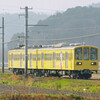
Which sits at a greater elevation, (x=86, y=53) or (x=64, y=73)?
(x=86, y=53)

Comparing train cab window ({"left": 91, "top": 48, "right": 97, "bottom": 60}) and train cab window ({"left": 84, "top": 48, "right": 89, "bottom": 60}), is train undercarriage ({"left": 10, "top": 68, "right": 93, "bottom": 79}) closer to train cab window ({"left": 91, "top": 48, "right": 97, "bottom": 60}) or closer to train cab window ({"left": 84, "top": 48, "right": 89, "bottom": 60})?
train cab window ({"left": 84, "top": 48, "right": 89, "bottom": 60})

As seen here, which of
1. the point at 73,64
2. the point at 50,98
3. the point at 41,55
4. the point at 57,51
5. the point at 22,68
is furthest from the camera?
the point at 22,68

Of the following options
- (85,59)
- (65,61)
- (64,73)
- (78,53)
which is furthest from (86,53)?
(64,73)

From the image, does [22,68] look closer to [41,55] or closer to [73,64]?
[41,55]

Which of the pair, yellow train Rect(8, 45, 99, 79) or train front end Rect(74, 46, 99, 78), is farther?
yellow train Rect(8, 45, 99, 79)

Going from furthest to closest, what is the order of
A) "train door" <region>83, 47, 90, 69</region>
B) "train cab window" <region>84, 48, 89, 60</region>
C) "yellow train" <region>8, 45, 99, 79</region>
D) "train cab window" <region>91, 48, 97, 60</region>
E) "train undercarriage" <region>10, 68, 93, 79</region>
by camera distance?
"train cab window" <region>91, 48, 97, 60</region> < "train cab window" <region>84, 48, 89, 60</region> < "train undercarriage" <region>10, 68, 93, 79</region> < "train door" <region>83, 47, 90, 69</region> < "yellow train" <region>8, 45, 99, 79</region>

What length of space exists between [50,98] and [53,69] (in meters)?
24.9

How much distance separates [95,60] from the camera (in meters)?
46.4

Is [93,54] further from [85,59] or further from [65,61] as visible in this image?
[65,61]

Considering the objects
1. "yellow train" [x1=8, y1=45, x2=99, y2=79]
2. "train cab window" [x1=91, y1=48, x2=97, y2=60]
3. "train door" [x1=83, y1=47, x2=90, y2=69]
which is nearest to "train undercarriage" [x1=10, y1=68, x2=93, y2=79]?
"yellow train" [x1=8, y1=45, x2=99, y2=79]

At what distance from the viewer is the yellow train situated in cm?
4516

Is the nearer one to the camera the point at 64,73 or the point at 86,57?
the point at 86,57

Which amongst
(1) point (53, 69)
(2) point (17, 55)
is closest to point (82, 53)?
(1) point (53, 69)

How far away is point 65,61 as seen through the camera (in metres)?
46.1
